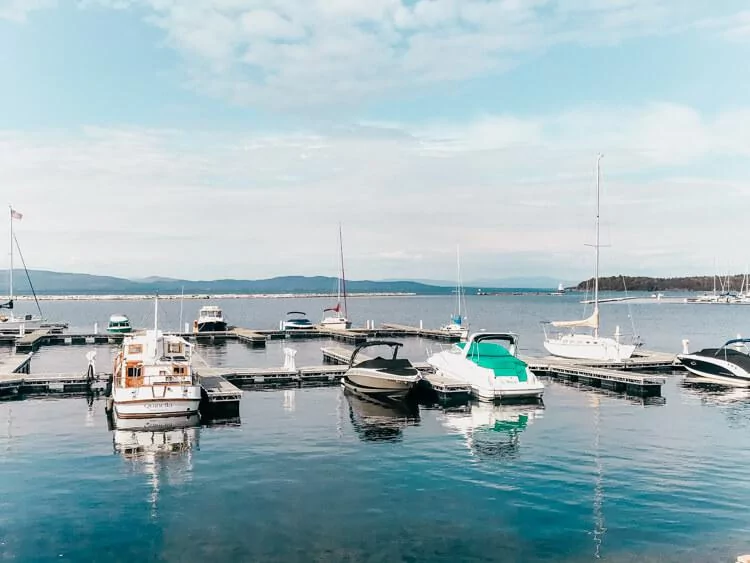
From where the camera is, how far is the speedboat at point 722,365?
40094 mm

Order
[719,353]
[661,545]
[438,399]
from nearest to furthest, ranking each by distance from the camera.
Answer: [661,545] → [438,399] → [719,353]

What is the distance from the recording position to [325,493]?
19359 millimetres

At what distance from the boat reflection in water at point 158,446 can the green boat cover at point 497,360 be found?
52.1 feet

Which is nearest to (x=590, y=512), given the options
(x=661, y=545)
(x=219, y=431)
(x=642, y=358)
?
(x=661, y=545)

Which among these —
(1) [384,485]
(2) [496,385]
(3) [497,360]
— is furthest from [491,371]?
(1) [384,485]

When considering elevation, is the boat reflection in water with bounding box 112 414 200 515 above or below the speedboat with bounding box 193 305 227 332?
below

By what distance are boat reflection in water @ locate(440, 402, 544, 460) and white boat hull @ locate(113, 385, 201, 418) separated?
1206 centimetres

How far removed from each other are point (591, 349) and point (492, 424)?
23643mm

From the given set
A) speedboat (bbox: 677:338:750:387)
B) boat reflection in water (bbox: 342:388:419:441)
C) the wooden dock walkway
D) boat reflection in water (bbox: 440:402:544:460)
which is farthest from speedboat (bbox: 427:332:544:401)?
the wooden dock walkway

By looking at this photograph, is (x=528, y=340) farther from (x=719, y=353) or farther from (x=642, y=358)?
(x=719, y=353)

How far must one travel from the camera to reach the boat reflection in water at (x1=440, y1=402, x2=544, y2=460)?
24953 millimetres

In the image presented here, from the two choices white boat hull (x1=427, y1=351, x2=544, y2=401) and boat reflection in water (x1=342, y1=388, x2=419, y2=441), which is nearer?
boat reflection in water (x1=342, y1=388, x2=419, y2=441)

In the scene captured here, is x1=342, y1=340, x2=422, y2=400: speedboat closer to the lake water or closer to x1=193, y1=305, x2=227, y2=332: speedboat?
the lake water

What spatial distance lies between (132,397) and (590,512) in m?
20.2
